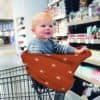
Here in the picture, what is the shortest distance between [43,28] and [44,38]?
76 mm

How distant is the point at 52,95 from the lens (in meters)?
2.22

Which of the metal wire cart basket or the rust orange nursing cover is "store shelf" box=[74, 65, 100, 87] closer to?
the metal wire cart basket

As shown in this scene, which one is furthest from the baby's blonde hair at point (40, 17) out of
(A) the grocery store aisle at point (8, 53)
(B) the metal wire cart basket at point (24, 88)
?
(A) the grocery store aisle at point (8, 53)

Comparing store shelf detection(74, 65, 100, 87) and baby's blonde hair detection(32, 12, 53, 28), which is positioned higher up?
baby's blonde hair detection(32, 12, 53, 28)

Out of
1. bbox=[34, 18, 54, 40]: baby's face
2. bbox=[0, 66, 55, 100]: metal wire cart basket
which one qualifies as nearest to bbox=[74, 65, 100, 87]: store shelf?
bbox=[0, 66, 55, 100]: metal wire cart basket

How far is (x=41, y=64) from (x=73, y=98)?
1.50 m

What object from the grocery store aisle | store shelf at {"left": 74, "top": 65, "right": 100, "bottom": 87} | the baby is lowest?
the grocery store aisle

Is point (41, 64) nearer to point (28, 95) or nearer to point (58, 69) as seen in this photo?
point (58, 69)

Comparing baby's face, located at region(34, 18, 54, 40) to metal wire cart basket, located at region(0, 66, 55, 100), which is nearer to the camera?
baby's face, located at region(34, 18, 54, 40)

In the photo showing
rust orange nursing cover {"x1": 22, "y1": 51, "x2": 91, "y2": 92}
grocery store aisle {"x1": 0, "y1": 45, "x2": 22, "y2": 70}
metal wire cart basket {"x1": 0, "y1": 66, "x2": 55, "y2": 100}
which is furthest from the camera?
grocery store aisle {"x1": 0, "y1": 45, "x2": 22, "y2": 70}

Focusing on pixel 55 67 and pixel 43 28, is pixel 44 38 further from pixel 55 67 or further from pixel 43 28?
pixel 55 67

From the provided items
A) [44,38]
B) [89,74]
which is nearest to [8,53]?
[89,74]

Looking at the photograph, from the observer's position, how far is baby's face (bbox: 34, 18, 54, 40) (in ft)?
5.66

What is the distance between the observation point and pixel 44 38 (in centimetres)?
177
